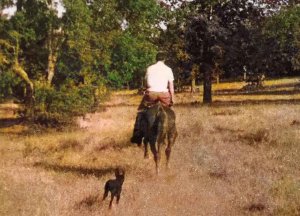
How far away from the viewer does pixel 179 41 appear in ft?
144

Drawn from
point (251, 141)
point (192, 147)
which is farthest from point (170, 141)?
point (251, 141)

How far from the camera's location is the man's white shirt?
516 inches

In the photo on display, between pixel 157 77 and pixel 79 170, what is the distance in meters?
2.89

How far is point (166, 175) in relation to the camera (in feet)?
40.1

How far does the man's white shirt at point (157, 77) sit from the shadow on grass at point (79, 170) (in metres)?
2.16

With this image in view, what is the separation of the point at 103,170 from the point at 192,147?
13.7 ft

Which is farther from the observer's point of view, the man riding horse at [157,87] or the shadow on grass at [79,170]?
the man riding horse at [157,87]

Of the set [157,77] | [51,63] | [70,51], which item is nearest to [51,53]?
[51,63]

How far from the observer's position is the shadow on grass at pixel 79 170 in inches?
499

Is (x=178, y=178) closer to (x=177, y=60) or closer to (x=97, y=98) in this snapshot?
(x=97, y=98)

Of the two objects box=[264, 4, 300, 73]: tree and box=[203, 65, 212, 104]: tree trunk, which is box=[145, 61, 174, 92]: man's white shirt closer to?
box=[203, 65, 212, 104]: tree trunk

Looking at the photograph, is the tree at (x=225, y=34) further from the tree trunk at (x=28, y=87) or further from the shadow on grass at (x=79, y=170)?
→ the shadow on grass at (x=79, y=170)

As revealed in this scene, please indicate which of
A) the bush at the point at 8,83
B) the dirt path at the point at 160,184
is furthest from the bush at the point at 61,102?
the dirt path at the point at 160,184

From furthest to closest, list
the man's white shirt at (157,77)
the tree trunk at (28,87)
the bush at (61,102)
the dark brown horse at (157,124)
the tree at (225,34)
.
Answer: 1. the tree at (225,34)
2. the tree trunk at (28,87)
3. the bush at (61,102)
4. the man's white shirt at (157,77)
5. the dark brown horse at (157,124)
